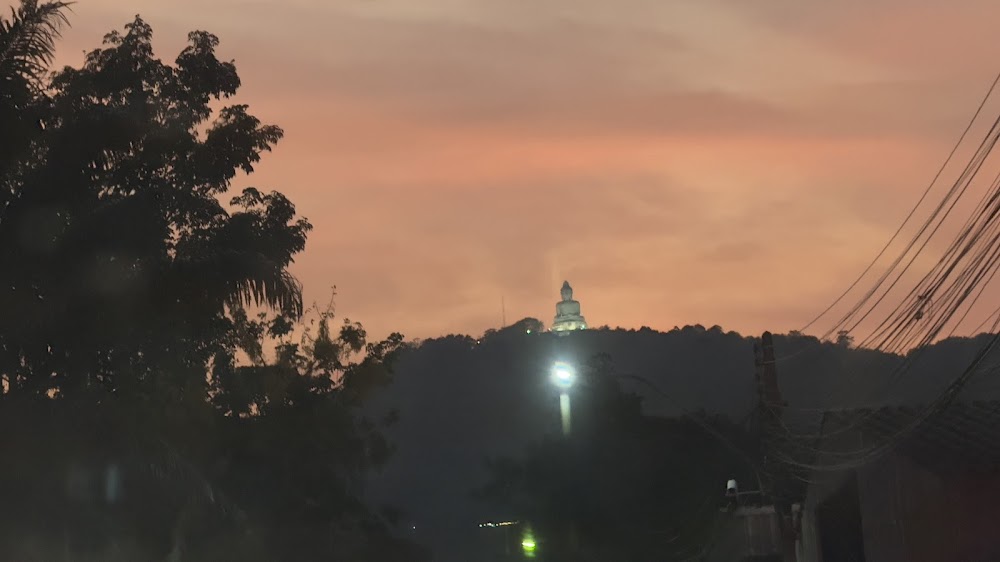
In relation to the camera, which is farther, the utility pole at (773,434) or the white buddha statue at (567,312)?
the white buddha statue at (567,312)

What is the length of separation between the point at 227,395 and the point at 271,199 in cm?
1656

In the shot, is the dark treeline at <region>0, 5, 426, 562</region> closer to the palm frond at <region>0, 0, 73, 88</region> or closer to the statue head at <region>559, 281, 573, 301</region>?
the palm frond at <region>0, 0, 73, 88</region>

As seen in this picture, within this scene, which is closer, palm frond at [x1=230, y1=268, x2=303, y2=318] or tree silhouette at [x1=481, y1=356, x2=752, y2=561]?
palm frond at [x1=230, y1=268, x2=303, y2=318]

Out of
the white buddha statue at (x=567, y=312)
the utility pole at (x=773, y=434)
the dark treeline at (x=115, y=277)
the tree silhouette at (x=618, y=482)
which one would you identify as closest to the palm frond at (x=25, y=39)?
the dark treeline at (x=115, y=277)

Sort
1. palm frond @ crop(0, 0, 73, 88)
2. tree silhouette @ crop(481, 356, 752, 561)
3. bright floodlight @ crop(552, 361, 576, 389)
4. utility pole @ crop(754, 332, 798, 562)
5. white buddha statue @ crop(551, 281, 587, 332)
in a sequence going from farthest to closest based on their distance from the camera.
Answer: white buddha statue @ crop(551, 281, 587, 332) → tree silhouette @ crop(481, 356, 752, 561) → bright floodlight @ crop(552, 361, 576, 389) → utility pole @ crop(754, 332, 798, 562) → palm frond @ crop(0, 0, 73, 88)

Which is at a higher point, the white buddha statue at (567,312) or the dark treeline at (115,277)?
the white buddha statue at (567,312)

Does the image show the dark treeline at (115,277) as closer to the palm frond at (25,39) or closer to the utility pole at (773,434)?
the palm frond at (25,39)

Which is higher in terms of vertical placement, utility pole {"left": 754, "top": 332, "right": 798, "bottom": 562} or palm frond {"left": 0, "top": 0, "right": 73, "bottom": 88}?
palm frond {"left": 0, "top": 0, "right": 73, "bottom": 88}

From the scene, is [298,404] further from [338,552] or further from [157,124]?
[157,124]

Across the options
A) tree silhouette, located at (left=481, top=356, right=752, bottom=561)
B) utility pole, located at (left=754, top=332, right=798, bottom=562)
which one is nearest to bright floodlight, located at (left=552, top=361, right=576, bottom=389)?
utility pole, located at (left=754, top=332, right=798, bottom=562)

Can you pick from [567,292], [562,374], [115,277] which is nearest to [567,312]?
[567,292]

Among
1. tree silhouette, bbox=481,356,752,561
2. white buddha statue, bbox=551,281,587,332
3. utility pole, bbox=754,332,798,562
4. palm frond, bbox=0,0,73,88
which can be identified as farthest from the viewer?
white buddha statue, bbox=551,281,587,332

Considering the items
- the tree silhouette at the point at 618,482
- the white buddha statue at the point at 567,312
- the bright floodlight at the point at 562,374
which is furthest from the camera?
the white buddha statue at the point at 567,312

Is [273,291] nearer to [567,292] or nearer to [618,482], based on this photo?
[618,482]
